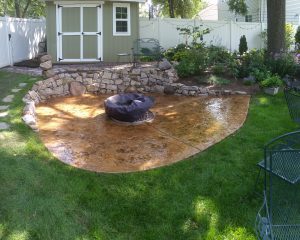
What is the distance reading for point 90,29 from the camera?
11.3m

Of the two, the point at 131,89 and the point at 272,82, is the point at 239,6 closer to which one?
the point at 131,89

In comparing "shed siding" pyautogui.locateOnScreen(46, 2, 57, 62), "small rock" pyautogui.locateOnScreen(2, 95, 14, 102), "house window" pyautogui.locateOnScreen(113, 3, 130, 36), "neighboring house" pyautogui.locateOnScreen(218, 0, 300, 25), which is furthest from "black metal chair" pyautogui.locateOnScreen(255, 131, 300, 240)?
"neighboring house" pyautogui.locateOnScreen(218, 0, 300, 25)

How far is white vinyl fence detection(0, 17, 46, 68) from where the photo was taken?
10.6 metres

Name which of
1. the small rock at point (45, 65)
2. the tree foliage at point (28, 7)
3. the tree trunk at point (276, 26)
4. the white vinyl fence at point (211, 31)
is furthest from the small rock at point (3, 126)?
the tree foliage at point (28, 7)

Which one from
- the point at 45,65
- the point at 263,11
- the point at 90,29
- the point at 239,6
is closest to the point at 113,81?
the point at 45,65

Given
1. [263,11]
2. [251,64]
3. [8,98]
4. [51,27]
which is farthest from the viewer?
[263,11]

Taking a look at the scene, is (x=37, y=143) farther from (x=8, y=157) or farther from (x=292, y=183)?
(x=292, y=183)

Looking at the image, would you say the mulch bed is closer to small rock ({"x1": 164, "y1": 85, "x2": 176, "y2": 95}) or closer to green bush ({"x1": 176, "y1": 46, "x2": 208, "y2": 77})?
green bush ({"x1": 176, "y1": 46, "x2": 208, "y2": 77})

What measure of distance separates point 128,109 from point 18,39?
7.13 m

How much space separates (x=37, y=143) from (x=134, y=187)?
1770mm

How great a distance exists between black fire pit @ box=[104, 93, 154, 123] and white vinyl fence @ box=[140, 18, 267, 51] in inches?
286

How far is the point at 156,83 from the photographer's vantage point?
32.0 ft

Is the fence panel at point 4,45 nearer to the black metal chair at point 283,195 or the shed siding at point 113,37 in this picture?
the shed siding at point 113,37

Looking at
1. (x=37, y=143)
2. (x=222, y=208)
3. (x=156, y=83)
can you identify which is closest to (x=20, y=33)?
(x=156, y=83)
